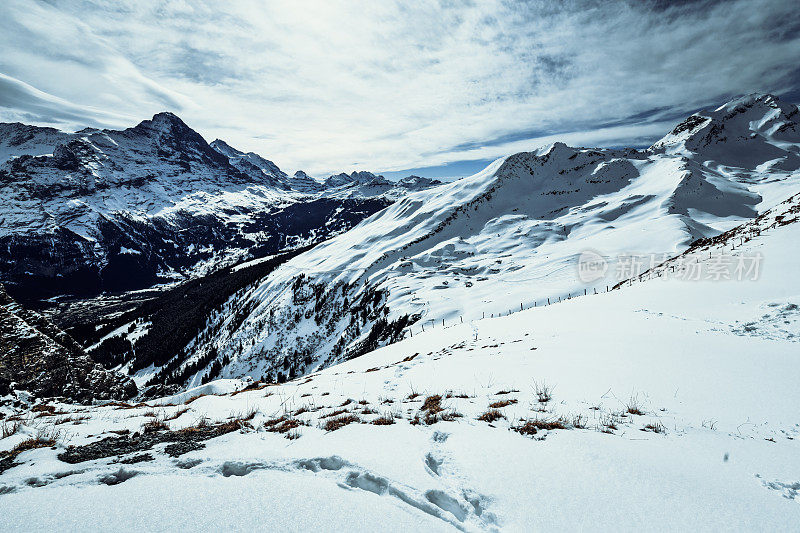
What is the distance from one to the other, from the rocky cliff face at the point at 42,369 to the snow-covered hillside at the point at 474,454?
19.4 ft

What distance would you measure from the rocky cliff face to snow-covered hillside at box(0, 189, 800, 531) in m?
5.92

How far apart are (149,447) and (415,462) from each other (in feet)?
17.4

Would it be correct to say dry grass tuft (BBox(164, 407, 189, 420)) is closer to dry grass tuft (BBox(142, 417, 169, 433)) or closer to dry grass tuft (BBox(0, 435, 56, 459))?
dry grass tuft (BBox(142, 417, 169, 433))

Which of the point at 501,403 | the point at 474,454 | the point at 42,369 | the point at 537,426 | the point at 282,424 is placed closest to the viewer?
the point at 474,454

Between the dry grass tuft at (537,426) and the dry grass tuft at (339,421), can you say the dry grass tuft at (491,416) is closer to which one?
the dry grass tuft at (537,426)

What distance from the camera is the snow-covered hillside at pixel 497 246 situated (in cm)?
6275

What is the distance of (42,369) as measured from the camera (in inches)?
720

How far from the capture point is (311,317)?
101m

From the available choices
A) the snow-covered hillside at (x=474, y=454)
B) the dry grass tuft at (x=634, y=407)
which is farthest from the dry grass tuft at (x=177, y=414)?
the dry grass tuft at (x=634, y=407)

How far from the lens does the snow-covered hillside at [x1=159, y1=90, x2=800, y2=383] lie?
62.8 meters

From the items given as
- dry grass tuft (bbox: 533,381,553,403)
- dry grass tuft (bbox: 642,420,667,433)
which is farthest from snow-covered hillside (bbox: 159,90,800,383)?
dry grass tuft (bbox: 642,420,667,433)

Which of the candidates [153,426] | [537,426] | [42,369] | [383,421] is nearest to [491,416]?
[537,426]

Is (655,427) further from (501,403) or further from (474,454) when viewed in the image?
(474,454)

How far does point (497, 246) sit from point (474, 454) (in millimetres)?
113019
